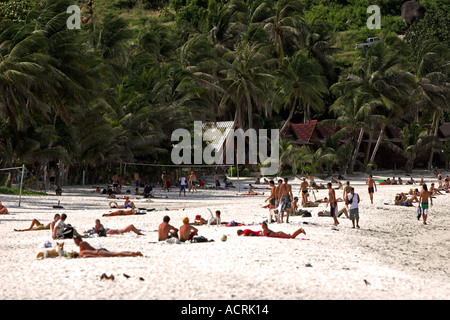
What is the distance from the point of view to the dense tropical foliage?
84.2 feet

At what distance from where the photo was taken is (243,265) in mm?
10078

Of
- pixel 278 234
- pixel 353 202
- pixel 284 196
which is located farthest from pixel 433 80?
pixel 278 234

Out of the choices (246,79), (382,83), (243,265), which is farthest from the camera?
(382,83)

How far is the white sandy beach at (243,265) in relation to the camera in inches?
331

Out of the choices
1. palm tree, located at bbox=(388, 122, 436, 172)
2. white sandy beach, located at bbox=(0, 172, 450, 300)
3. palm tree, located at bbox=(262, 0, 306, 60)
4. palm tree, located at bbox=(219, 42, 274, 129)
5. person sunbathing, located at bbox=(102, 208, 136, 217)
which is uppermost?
palm tree, located at bbox=(262, 0, 306, 60)

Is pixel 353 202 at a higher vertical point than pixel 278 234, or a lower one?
higher

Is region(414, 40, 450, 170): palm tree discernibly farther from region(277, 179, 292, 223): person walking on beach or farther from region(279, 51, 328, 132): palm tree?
region(277, 179, 292, 223): person walking on beach

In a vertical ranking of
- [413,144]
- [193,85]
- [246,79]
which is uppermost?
[246,79]

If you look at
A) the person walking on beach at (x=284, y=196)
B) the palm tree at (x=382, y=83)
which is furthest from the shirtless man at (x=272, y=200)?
the palm tree at (x=382, y=83)

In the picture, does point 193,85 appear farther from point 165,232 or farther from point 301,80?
point 165,232

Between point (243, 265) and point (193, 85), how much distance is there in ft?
100

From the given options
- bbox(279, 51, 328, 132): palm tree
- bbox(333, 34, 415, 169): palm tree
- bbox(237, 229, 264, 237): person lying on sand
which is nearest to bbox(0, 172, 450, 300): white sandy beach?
bbox(237, 229, 264, 237): person lying on sand

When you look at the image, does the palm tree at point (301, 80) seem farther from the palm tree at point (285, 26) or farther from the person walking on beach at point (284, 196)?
the person walking on beach at point (284, 196)

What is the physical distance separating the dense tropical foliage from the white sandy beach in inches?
332
